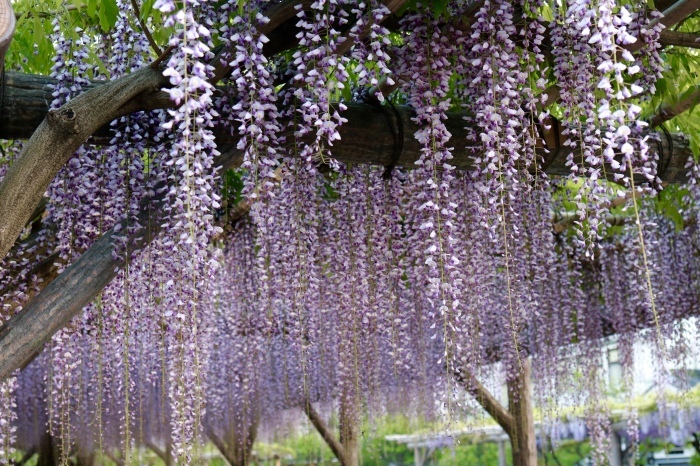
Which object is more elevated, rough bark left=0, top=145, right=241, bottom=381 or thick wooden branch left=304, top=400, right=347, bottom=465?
rough bark left=0, top=145, right=241, bottom=381

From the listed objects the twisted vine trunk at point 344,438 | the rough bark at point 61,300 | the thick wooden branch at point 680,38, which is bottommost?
the twisted vine trunk at point 344,438

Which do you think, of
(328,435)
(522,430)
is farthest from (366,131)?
(328,435)

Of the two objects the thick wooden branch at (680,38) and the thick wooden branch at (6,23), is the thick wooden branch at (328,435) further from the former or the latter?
the thick wooden branch at (6,23)

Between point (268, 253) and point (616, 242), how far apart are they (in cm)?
359

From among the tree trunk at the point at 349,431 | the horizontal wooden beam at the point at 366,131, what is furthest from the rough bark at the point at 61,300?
the tree trunk at the point at 349,431

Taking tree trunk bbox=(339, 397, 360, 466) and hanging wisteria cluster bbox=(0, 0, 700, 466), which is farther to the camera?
tree trunk bbox=(339, 397, 360, 466)

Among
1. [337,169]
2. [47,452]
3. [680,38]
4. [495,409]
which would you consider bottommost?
[47,452]

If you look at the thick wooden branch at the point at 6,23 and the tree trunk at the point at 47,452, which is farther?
the tree trunk at the point at 47,452

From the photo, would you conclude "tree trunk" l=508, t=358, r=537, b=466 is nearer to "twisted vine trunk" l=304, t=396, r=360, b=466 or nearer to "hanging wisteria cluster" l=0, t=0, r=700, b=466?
"twisted vine trunk" l=304, t=396, r=360, b=466

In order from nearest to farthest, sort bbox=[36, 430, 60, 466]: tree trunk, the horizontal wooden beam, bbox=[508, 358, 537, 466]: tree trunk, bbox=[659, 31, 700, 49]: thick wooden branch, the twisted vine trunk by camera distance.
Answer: the horizontal wooden beam, bbox=[659, 31, 700, 49]: thick wooden branch, bbox=[508, 358, 537, 466]: tree trunk, the twisted vine trunk, bbox=[36, 430, 60, 466]: tree trunk

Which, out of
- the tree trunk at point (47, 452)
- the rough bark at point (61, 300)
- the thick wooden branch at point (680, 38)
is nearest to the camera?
the rough bark at point (61, 300)

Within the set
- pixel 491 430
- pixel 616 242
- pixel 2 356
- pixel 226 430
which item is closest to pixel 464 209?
pixel 2 356

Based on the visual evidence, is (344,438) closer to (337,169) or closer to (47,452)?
(47,452)

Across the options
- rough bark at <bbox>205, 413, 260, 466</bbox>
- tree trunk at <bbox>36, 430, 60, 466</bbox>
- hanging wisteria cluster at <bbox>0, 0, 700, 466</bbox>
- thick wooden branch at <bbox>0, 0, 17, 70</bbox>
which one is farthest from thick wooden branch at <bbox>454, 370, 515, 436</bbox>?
thick wooden branch at <bbox>0, 0, 17, 70</bbox>
